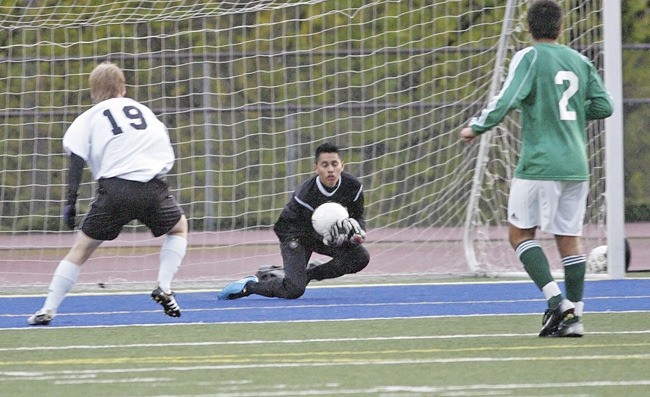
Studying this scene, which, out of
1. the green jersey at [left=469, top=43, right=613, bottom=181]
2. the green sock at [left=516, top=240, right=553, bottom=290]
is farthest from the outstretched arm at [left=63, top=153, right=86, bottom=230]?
the green sock at [left=516, top=240, right=553, bottom=290]

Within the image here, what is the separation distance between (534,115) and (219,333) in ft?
6.91

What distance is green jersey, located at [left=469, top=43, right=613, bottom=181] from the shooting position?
7.22 meters

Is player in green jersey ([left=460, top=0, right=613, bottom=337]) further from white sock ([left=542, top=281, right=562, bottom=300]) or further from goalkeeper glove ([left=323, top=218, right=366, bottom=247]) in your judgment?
goalkeeper glove ([left=323, top=218, right=366, bottom=247])

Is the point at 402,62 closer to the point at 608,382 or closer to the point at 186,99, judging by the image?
the point at 186,99

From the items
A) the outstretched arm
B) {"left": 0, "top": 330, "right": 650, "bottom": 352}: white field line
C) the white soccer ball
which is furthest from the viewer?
the white soccer ball

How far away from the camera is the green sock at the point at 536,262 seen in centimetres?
729

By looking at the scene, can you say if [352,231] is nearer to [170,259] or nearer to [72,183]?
[170,259]

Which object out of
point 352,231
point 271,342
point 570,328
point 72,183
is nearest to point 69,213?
point 72,183

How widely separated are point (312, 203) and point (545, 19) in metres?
3.13

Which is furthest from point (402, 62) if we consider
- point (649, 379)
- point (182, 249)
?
point (649, 379)

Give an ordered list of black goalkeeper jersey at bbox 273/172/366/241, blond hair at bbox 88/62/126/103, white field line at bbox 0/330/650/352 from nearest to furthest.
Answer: white field line at bbox 0/330/650/352 < blond hair at bbox 88/62/126/103 < black goalkeeper jersey at bbox 273/172/366/241

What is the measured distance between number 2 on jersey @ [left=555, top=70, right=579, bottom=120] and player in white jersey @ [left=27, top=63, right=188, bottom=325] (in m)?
2.47

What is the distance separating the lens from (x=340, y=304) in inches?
376

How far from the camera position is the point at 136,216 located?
8336mm
